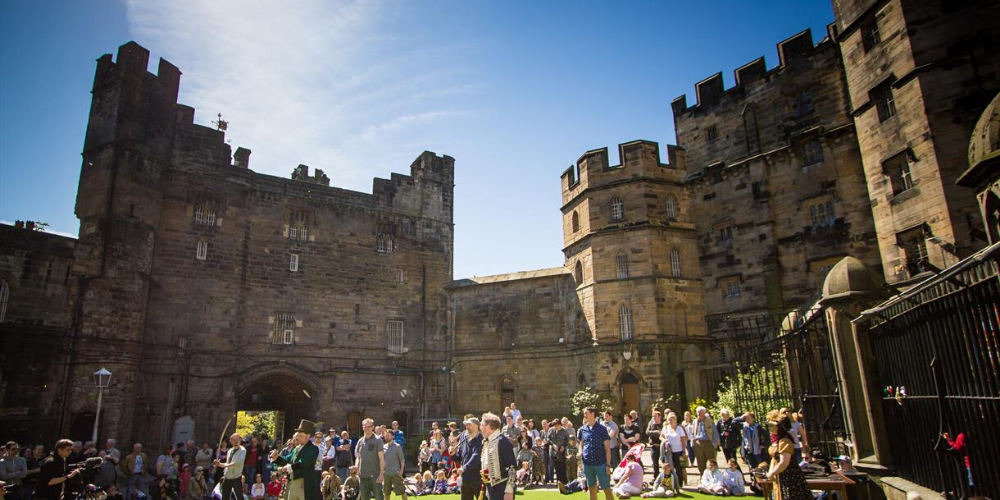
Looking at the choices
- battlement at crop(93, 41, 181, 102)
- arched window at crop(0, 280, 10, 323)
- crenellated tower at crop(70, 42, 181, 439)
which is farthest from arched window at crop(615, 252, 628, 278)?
arched window at crop(0, 280, 10, 323)

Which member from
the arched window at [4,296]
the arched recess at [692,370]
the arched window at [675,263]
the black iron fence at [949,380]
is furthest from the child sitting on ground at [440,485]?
the arched window at [4,296]

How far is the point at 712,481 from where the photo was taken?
11438 mm

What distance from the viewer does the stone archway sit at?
23.7m

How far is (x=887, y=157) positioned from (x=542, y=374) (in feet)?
49.5

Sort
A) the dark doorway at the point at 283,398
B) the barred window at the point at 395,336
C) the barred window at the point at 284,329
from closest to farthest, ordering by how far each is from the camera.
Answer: the barred window at the point at 284,329
the dark doorway at the point at 283,398
the barred window at the point at 395,336

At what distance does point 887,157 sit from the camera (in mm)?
16953

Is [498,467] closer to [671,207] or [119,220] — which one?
[671,207]

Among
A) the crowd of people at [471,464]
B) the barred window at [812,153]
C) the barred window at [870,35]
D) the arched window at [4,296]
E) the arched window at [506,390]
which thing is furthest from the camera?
the arched window at [506,390]

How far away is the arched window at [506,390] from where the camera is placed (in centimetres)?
2552

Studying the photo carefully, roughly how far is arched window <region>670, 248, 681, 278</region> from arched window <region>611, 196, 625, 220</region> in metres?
2.59

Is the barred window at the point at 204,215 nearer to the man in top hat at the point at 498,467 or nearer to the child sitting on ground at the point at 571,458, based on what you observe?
the child sitting on ground at the point at 571,458

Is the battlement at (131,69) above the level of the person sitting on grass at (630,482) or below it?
above

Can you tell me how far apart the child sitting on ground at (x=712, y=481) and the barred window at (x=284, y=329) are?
59.5ft

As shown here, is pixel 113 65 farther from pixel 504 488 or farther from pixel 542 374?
pixel 504 488
